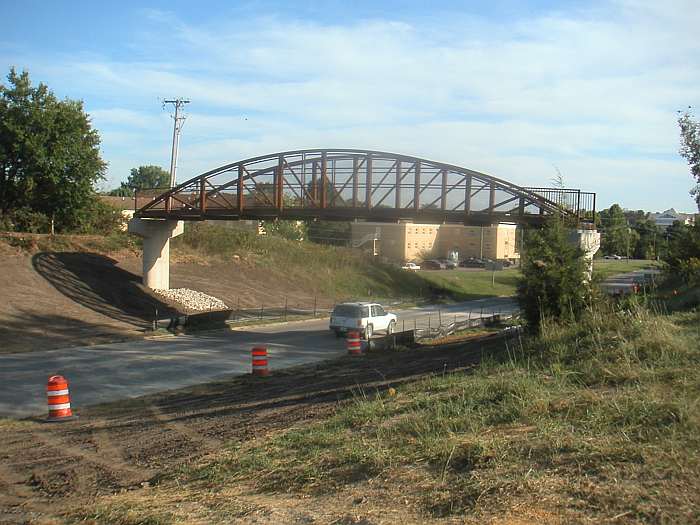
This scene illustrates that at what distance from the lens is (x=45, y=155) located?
44531 millimetres

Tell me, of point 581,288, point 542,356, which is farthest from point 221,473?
point 581,288

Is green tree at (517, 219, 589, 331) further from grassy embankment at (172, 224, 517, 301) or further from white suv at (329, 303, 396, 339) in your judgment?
grassy embankment at (172, 224, 517, 301)

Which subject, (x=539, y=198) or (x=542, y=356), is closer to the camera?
(x=542, y=356)

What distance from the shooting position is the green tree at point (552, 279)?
1791cm

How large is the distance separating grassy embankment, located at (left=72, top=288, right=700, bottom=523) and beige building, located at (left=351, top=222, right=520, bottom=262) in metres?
74.8

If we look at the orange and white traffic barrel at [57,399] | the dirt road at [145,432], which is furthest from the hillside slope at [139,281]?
Result: the dirt road at [145,432]

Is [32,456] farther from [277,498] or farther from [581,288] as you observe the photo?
[581,288]

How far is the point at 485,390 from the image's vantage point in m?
9.05

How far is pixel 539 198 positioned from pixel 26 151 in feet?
104

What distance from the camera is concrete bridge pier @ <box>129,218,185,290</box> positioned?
4003 cm

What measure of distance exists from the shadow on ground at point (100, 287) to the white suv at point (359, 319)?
9.43m

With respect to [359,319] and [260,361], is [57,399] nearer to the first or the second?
[260,361]

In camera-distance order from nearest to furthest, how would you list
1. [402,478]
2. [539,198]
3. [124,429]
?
[402,478] < [124,429] < [539,198]

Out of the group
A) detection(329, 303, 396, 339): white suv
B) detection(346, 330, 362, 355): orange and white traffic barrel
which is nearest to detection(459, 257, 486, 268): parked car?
detection(329, 303, 396, 339): white suv
